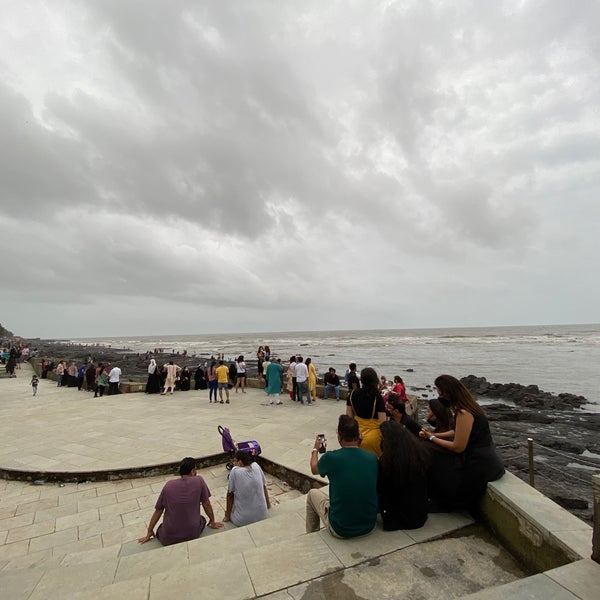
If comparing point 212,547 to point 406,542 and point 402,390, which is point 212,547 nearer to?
point 406,542

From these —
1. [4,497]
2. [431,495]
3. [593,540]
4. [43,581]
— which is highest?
[593,540]

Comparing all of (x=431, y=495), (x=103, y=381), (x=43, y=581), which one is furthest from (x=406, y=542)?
(x=103, y=381)

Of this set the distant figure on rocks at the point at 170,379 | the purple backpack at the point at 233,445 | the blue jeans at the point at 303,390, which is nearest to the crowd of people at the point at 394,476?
the purple backpack at the point at 233,445

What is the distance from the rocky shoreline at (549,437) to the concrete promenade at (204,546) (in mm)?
3884

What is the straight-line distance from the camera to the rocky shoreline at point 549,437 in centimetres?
838

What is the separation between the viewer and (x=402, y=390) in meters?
10.2

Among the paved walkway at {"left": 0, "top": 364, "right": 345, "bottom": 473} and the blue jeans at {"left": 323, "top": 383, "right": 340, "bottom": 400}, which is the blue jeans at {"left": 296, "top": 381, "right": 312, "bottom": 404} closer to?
the paved walkway at {"left": 0, "top": 364, "right": 345, "bottom": 473}

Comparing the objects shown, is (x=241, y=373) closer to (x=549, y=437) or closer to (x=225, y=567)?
(x=225, y=567)

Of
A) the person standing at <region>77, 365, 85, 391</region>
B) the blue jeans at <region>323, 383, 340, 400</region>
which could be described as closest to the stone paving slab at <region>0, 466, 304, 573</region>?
the blue jeans at <region>323, 383, 340, 400</region>

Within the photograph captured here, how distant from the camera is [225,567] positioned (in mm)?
2578

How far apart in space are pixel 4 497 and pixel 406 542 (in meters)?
6.21

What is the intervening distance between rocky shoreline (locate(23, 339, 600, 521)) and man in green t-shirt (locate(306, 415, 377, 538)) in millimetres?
4111

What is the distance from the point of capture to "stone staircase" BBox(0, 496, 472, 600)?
2.39 meters

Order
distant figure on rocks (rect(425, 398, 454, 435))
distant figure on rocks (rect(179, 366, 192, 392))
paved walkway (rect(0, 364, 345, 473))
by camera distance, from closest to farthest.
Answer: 1. distant figure on rocks (rect(425, 398, 454, 435))
2. paved walkway (rect(0, 364, 345, 473))
3. distant figure on rocks (rect(179, 366, 192, 392))
